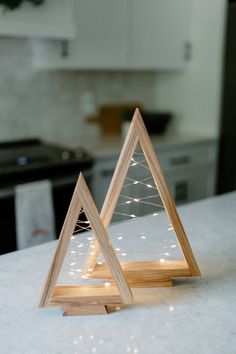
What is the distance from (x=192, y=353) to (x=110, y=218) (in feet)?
0.94

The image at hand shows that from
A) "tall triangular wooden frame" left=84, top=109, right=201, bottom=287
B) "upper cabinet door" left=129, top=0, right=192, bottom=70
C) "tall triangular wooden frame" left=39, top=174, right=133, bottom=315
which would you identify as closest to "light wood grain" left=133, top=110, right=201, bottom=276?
"tall triangular wooden frame" left=84, top=109, right=201, bottom=287

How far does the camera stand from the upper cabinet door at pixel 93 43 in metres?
2.50

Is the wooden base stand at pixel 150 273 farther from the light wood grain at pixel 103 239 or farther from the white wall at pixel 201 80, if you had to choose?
the white wall at pixel 201 80

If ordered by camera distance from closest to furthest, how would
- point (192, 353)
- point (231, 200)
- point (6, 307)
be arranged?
point (192, 353)
point (6, 307)
point (231, 200)

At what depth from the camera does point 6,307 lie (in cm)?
72

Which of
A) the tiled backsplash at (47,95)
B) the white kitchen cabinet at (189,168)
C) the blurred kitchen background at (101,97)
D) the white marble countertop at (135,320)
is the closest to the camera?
the white marble countertop at (135,320)

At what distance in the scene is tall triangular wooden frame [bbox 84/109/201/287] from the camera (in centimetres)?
72

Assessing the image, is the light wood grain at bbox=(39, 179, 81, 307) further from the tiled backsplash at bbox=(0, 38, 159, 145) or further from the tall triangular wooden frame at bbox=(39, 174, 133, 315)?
the tiled backsplash at bbox=(0, 38, 159, 145)

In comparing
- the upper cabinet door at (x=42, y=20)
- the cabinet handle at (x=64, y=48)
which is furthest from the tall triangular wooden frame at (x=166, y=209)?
the cabinet handle at (x=64, y=48)

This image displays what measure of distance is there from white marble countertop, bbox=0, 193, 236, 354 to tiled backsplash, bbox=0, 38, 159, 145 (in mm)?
1895

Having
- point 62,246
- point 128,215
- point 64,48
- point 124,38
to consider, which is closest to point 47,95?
point 64,48

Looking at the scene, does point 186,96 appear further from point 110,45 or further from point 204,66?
point 110,45

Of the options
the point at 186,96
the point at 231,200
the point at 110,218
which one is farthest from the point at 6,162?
the point at 186,96

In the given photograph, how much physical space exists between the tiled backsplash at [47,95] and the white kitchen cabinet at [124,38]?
5.3 inches
